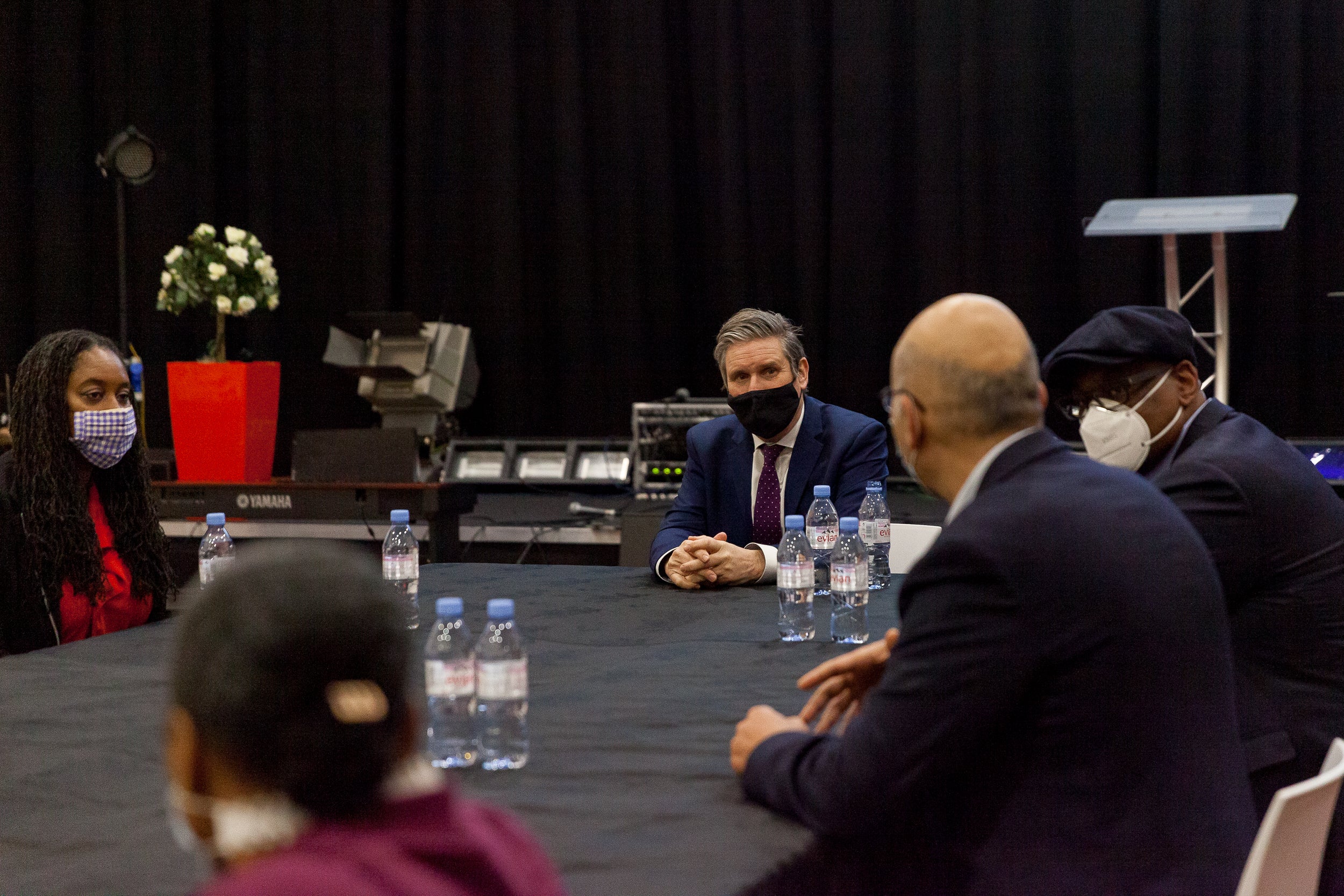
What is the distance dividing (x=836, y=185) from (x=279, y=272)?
302 cm

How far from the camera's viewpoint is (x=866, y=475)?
2.96 metres

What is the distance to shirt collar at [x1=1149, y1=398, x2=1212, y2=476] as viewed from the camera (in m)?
1.98

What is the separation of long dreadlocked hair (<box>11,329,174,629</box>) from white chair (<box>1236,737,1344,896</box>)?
2.15m

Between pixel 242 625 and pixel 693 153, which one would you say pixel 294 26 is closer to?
pixel 693 153

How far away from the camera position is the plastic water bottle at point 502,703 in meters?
1.43

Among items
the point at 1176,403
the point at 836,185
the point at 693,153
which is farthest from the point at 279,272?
the point at 1176,403

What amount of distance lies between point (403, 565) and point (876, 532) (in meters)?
1.15

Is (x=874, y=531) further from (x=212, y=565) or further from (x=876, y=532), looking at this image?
(x=212, y=565)

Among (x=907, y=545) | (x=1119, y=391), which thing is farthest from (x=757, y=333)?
(x=1119, y=391)

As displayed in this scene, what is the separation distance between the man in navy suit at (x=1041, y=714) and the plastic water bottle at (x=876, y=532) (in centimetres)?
153

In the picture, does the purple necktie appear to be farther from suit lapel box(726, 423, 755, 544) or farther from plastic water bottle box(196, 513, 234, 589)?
plastic water bottle box(196, 513, 234, 589)

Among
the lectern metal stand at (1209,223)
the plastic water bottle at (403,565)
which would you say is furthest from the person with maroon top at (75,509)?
the lectern metal stand at (1209,223)

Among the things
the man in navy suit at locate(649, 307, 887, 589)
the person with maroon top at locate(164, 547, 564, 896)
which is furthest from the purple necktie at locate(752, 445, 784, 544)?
the person with maroon top at locate(164, 547, 564, 896)

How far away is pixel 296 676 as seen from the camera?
2.33ft
